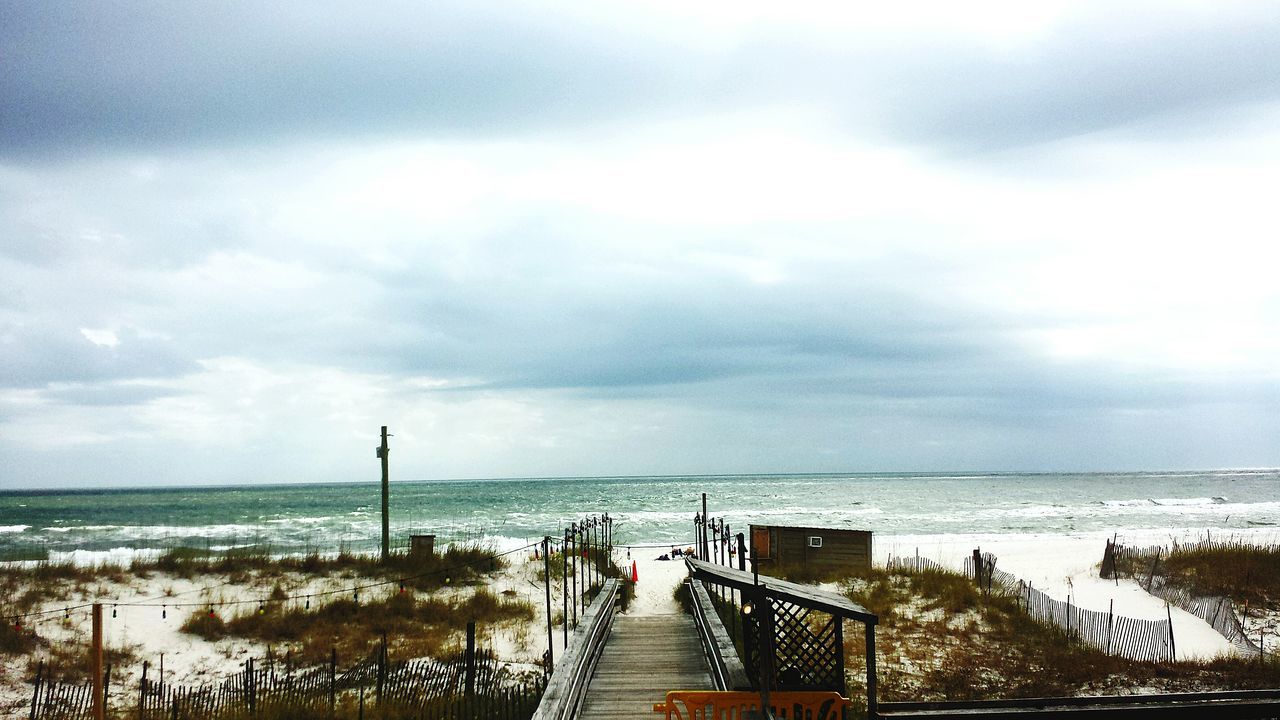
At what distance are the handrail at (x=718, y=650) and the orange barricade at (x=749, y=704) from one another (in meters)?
0.45

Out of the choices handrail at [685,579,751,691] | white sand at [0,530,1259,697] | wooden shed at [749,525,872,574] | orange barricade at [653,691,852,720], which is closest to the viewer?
orange barricade at [653,691,852,720]

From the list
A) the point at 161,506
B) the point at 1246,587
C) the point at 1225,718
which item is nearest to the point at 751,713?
the point at 1225,718

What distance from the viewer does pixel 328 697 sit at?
16562 millimetres

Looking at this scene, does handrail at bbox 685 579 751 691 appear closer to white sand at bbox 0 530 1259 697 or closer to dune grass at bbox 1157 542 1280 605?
white sand at bbox 0 530 1259 697

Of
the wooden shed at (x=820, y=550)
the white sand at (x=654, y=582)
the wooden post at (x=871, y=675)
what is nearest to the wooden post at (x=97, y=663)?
the wooden post at (x=871, y=675)

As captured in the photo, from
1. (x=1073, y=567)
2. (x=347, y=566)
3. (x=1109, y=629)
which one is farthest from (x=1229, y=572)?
(x=347, y=566)

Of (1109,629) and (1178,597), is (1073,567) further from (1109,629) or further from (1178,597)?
(1109,629)

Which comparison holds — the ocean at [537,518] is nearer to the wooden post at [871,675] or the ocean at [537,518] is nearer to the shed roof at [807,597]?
the shed roof at [807,597]

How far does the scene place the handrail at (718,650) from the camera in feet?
41.4

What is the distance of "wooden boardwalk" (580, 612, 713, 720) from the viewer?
13.7 metres

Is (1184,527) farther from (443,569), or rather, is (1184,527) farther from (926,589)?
(443,569)

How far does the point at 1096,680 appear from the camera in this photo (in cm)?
1803

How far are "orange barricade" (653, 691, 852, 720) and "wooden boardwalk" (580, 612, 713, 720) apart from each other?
5.31 ft

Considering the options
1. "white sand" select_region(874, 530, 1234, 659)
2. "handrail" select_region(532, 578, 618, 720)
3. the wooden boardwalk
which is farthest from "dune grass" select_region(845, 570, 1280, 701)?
"handrail" select_region(532, 578, 618, 720)
